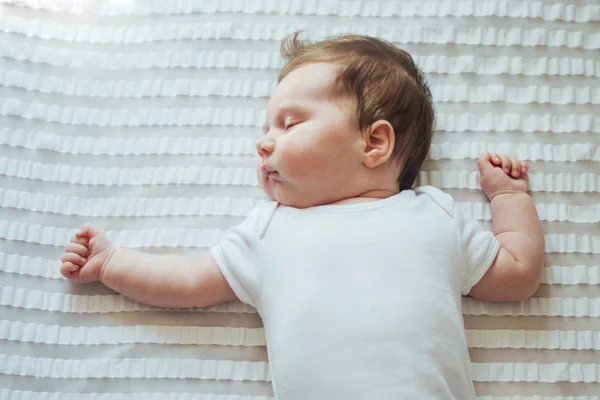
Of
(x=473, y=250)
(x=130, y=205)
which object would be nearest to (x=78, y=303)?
(x=130, y=205)

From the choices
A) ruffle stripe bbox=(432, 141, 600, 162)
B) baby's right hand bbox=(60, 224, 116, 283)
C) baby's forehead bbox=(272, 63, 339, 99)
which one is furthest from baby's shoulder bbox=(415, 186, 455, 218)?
baby's right hand bbox=(60, 224, 116, 283)

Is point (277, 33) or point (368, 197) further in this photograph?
point (277, 33)

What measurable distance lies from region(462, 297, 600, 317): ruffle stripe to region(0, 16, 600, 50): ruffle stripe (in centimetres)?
45

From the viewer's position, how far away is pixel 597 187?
1028 millimetres

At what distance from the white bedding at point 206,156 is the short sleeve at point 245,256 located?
0.07 metres

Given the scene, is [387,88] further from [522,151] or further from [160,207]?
[160,207]

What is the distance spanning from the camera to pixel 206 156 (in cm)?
104

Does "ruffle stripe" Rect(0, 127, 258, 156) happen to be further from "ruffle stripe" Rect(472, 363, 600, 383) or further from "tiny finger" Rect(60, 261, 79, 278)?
"ruffle stripe" Rect(472, 363, 600, 383)

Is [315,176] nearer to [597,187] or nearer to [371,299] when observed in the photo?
[371,299]

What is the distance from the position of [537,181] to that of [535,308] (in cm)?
21

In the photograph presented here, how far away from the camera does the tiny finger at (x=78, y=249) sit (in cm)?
95

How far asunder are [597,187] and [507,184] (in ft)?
0.54

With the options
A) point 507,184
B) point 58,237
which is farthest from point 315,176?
point 58,237

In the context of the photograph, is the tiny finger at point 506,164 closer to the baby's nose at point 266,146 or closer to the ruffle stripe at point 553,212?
the ruffle stripe at point 553,212
